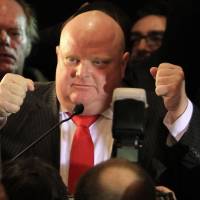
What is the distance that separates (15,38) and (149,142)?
63 cm

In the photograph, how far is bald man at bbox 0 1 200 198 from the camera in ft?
3.20

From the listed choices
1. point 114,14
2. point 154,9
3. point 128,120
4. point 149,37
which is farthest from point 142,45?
point 128,120

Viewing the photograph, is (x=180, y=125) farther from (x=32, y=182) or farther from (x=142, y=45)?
(x=142, y=45)

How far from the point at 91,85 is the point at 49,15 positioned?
1.00 meters

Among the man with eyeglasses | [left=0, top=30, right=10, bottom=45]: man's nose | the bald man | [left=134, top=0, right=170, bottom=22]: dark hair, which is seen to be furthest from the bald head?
[left=134, top=0, right=170, bottom=22]: dark hair

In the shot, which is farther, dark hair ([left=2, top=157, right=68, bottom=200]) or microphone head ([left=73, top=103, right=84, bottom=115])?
microphone head ([left=73, top=103, right=84, bottom=115])

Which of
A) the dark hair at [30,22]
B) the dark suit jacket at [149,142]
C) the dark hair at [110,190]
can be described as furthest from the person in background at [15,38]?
the dark hair at [110,190]

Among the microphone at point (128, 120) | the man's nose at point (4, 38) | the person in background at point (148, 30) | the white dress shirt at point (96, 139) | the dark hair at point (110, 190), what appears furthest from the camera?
the person in background at point (148, 30)

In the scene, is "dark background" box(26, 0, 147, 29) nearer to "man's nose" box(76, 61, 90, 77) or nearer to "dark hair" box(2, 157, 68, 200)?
"man's nose" box(76, 61, 90, 77)

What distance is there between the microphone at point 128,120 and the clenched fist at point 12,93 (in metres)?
0.18

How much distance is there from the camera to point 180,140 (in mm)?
1005

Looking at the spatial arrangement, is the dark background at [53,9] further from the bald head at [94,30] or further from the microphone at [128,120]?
the microphone at [128,120]

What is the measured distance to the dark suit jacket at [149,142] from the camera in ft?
3.29

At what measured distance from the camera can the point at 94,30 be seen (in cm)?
101
